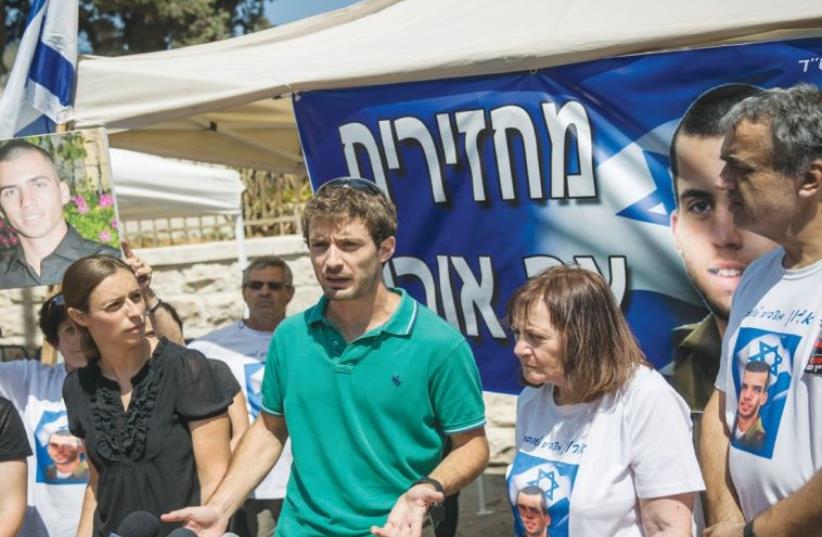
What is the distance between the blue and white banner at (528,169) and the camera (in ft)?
11.9

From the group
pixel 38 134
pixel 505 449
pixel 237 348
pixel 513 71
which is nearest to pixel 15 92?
pixel 38 134

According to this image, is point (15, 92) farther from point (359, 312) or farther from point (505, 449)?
point (505, 449)

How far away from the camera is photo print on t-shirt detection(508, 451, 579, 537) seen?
8.50 ft

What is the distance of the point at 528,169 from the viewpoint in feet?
12.7

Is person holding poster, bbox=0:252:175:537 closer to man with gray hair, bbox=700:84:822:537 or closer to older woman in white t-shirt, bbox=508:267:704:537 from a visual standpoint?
older woman in white t-shirt, bbox=508:267:704:537

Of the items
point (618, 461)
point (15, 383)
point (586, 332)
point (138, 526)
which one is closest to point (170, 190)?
Answer: point (15, 383)

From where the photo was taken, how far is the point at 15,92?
4.36 m

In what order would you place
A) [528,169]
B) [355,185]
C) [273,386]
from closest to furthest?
1. [355,185]
2. [273,386]
3. [528,169]

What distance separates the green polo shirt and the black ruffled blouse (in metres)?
0.41

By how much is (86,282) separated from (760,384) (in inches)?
81.3

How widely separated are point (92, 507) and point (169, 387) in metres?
0.48

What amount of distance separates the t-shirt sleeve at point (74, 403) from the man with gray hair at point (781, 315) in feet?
6.33

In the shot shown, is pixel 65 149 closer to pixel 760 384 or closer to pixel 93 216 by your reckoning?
pixel 93 216

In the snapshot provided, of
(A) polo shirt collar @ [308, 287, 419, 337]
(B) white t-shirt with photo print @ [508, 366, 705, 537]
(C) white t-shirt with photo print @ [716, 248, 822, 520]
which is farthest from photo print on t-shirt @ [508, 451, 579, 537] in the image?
(A) polo shirt collar @ [308, 287, 419, 337]
